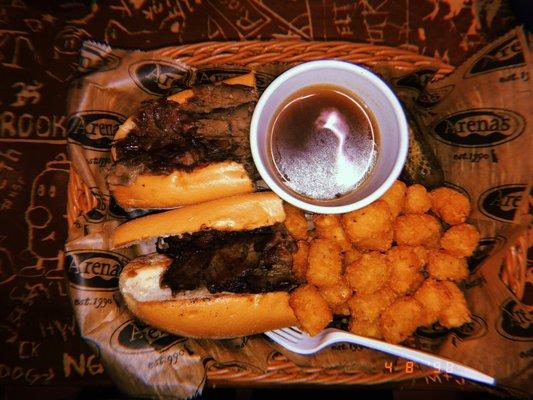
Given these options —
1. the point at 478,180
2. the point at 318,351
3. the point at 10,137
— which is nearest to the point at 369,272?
the point at 318,351

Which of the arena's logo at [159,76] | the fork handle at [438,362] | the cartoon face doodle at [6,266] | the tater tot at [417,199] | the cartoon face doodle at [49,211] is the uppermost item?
the arena's logo at [159,76]

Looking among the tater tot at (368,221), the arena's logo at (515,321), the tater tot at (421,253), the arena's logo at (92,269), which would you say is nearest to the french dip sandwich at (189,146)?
the arena's logo at (92,269)

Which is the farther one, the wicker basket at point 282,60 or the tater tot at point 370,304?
the wicker basket at point 282,60

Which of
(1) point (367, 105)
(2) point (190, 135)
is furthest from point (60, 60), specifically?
(1) point (367, 105)

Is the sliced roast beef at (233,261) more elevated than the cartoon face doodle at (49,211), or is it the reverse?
the cartoon face doodle at (49,211)

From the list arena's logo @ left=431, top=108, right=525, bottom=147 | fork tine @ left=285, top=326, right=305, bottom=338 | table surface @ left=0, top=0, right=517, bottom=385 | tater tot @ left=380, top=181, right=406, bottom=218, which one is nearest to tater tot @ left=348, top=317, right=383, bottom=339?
fork tine @ left=285, top=326, right=305, bottom=338

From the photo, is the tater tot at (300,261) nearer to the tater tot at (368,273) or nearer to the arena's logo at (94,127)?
the tater tot at (368,273)

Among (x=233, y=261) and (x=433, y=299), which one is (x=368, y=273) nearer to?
(x=433, y=299)
